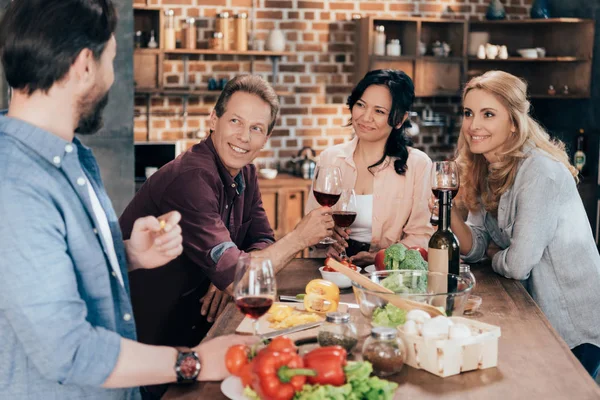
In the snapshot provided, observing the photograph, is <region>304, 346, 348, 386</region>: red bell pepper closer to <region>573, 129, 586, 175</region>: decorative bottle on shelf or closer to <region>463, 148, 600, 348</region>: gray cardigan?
<region>463, 148, 600, 348</region>: gray cardigan

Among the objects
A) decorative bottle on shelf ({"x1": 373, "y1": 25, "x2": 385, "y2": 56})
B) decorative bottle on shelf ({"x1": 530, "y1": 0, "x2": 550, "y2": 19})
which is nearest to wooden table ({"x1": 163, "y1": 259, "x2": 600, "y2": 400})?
decorative bottle on shelf ({"x1": 373, "y1": 25, "x2": 385, "y2": 56})

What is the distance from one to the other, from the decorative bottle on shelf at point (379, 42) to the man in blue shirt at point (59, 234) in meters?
4.82

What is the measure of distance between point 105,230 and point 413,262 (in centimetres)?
100

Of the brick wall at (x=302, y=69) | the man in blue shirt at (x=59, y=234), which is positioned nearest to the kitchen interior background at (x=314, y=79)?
the brick wall at (x=302, y=69)

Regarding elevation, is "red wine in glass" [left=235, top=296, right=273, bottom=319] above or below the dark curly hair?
below

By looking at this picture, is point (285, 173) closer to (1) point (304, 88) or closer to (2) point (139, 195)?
(1) point (304, 88)

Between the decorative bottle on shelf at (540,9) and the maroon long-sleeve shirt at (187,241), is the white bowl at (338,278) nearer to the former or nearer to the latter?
the maroon long-sleeve shirt at (187,241)

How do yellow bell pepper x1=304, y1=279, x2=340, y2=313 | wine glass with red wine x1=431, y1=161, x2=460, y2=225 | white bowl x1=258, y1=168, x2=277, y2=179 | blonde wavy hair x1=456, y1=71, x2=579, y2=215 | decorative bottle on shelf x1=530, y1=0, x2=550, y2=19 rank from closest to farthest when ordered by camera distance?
1. yellow bell pepper x1=304, y1=279, x2=340, y2=313
2. wine glass with red wine x1=431, y1=161, x2=460, y2=225
3. blonde wavy hair x1=456, y1=71, x2=579, y2=215
4. white bowl x1=258, y1=168, x2=277, y2=179
5. decorative bottle on shelf x1=530, y1=0, x2=550, y2=19

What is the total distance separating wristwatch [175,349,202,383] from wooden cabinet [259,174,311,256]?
4249 millimetres

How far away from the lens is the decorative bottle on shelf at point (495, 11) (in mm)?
6340

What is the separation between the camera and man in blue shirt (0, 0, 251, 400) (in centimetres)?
130

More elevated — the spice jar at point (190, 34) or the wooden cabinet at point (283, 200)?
the spice jar at point (190, 34)

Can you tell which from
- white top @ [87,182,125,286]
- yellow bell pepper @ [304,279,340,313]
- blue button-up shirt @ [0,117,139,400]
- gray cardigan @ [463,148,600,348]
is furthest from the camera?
gray cardigan @ [463,148,600,348]

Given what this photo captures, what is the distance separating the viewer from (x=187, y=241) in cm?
243
